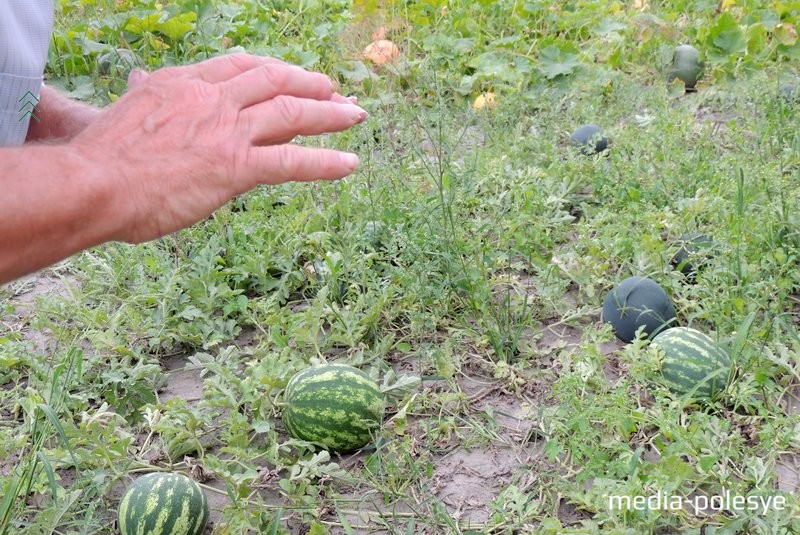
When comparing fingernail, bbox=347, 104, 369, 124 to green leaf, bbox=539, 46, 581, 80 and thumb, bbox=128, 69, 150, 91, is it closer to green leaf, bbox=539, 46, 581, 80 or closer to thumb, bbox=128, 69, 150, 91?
thumb, bbox=128, 69, 150, 91

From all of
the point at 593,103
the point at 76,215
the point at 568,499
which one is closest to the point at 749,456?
the point at 568,499

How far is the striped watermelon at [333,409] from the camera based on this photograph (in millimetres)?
2889

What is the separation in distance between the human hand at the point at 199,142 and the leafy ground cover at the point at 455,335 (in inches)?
40.0

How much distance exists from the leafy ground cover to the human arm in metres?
0.96

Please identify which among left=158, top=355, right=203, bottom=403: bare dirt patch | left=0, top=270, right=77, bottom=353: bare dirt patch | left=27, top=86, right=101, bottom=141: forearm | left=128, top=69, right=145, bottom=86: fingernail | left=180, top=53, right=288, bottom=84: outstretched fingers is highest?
left=180, top=53, right=288, bottom=84: outstretched fingers

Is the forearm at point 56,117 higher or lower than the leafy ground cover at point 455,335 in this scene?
higher

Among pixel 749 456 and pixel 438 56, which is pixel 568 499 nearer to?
pixel 749 456

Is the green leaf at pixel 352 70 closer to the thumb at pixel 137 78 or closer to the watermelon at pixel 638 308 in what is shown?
the watermelon at pixel 638 308

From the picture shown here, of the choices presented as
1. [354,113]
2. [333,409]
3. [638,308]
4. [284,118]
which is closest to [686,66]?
[638,308]

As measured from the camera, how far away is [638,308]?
10.8 feet

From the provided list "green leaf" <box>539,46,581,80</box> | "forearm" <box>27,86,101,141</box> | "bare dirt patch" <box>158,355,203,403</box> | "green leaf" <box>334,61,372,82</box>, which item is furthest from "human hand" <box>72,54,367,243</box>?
"green leaf" <box>539,46,581,80</box>

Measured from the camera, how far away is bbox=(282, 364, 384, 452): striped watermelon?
9.48 feet

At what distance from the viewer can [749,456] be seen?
8.88ft

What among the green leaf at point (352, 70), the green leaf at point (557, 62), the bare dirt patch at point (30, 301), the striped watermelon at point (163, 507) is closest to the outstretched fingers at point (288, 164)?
the striped watermelon at point (163, 507)
